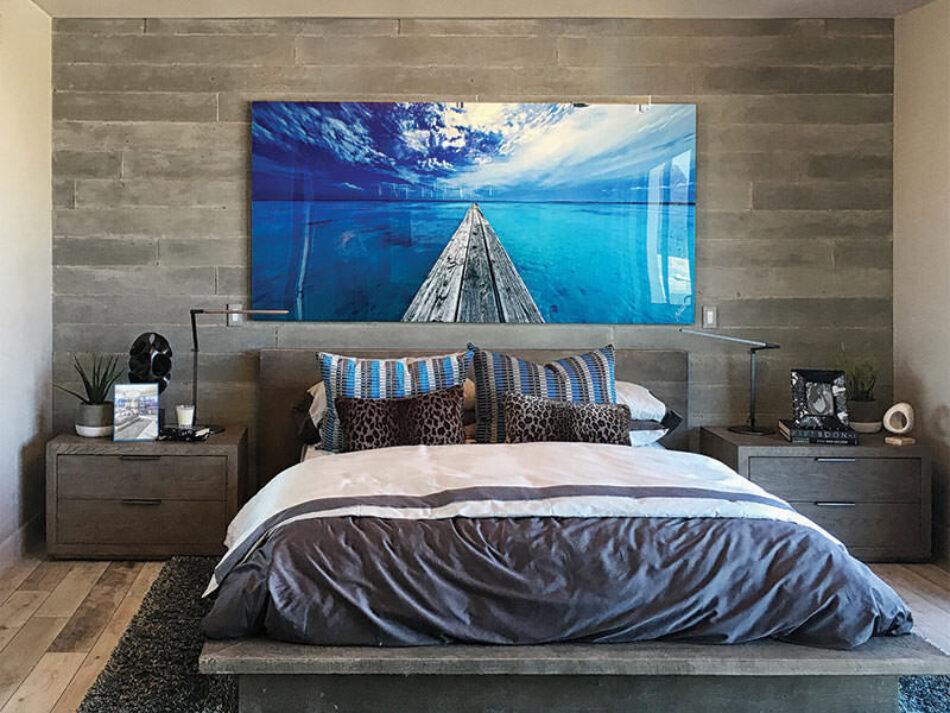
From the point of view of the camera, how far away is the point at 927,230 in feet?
12.3

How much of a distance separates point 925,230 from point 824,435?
3.54 ft

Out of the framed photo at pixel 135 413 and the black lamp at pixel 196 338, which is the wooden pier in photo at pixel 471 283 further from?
the framed photo at pixel 135 413

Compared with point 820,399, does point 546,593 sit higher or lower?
lower

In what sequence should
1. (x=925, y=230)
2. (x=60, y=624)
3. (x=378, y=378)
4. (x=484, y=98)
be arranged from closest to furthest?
(x=60, y=624) → (x=378, y=378) → (x=925, y=230) → (x=484, y=98)

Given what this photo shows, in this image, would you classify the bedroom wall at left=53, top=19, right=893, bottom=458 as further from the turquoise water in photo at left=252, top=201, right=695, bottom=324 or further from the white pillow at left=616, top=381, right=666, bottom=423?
the white pillow at left=616, top=381, right=666, bottom=423

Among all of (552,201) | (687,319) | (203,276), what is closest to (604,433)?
(687,319)

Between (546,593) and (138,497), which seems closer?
(546,593)

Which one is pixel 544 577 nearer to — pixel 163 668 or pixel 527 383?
pixel 163 668

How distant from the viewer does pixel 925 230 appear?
3766 millimetres

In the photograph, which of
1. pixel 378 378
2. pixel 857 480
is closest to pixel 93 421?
pixel 378 378

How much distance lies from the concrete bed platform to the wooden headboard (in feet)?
6.28

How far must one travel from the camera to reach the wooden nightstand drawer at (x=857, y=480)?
3.53 metres

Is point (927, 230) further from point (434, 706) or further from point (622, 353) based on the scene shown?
point (434, 706)

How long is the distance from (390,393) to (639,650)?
5.65 feet
